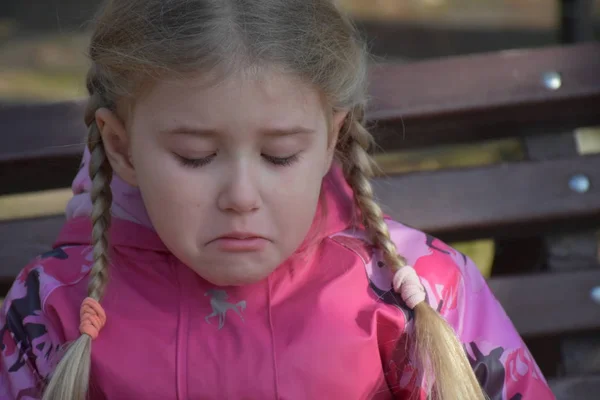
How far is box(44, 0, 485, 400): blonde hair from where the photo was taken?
5.01 ft

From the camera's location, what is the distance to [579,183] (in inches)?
85.6

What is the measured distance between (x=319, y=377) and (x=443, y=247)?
0.40 meters

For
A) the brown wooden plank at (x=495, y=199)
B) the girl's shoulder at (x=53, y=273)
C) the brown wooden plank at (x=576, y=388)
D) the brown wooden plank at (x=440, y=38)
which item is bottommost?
the brown wooden plank at (x=576, y=388)

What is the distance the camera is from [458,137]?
7.55 ft

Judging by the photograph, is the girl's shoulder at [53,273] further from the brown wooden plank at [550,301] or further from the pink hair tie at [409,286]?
the brown wooden plank at [550,301]

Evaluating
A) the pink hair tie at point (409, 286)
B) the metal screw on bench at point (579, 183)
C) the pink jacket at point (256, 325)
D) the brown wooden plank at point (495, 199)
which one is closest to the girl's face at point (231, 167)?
the pink jacket at point (256, 325)

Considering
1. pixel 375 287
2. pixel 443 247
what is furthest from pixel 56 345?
pixel 443 247

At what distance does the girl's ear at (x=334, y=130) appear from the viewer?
5.55 feet

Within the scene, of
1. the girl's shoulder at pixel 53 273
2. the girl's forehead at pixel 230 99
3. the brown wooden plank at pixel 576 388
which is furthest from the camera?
the brown wooden plank at pixel 576 388

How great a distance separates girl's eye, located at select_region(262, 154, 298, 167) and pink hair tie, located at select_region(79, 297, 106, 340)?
1.36 ft

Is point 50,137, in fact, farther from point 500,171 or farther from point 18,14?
point 18,14

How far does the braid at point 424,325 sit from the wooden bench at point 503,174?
1.19ft

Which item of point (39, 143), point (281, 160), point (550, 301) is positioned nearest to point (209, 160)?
point (281, 160)

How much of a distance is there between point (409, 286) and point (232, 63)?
0.53m
